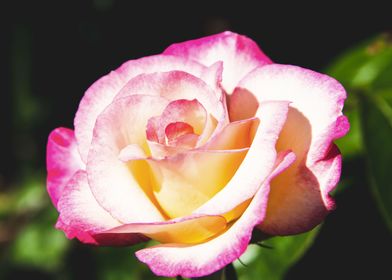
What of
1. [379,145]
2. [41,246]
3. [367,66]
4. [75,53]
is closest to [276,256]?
[379,145]

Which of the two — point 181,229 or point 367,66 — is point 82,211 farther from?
point 367,66

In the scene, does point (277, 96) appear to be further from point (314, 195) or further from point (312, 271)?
point (312, 271)

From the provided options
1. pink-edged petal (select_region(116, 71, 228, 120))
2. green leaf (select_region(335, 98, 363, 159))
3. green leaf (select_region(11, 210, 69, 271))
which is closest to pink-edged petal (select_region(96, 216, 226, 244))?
pink-edged petal (select_region(116, 71, 228, 120))

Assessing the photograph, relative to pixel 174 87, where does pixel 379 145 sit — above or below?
below

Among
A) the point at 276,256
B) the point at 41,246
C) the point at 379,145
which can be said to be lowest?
the point at 41,246

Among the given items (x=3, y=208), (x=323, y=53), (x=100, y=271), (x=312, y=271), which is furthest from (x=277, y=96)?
(x=3, y=208)

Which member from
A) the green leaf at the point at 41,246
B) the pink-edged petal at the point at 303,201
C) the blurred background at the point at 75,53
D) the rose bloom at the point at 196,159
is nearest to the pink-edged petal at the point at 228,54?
the rose bloom at the point at 196,159

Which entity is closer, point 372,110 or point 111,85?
point 111,85
